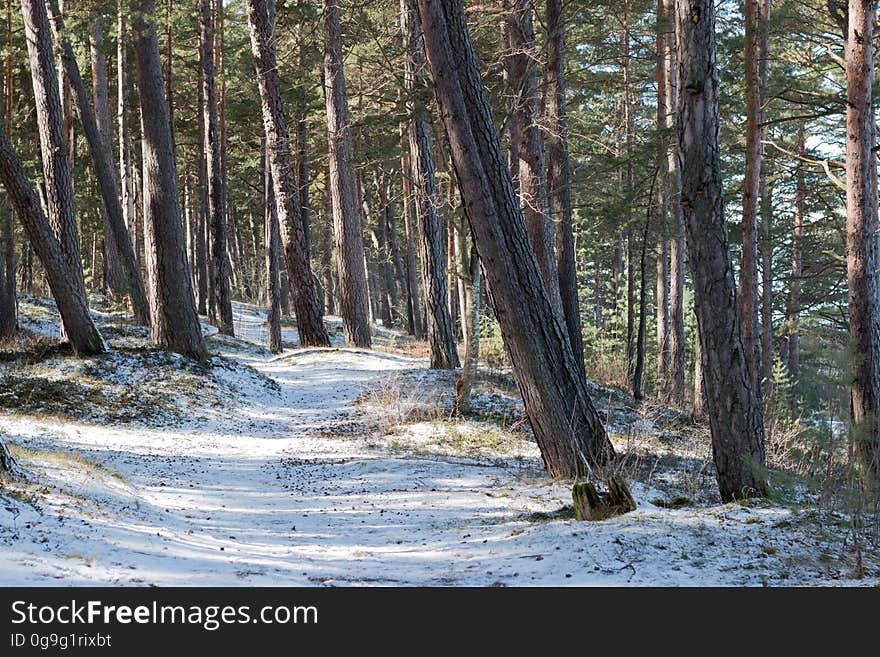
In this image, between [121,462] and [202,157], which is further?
[202,157]

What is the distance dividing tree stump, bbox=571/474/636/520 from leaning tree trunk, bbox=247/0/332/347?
11.2 metres

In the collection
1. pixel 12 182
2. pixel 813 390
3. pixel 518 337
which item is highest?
pixel 12 182

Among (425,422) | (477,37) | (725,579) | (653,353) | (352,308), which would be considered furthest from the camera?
(653,353)

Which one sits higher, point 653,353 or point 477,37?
point 477,37

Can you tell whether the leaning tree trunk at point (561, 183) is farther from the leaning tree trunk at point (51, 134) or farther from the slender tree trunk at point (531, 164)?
the leaning tree trunk at point (51, 134)

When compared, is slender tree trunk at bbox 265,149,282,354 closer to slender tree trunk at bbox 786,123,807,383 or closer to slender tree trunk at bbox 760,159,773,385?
slender tree trunk at bbox 760,159,773,385

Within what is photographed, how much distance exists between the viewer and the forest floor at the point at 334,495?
4.11 m

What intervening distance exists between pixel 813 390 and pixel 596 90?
1402 centimetres

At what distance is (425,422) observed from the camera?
9656mm

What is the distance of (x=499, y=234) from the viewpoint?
21.3ft

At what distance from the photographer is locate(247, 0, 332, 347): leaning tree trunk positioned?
1452 cm

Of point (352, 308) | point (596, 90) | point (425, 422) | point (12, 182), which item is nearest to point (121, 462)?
point (425, 422)

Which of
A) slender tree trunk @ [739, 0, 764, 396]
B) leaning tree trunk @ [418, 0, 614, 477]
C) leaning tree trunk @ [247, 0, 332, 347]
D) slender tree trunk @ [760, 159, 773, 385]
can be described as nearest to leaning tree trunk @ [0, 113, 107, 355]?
leaning tree trunk @ [247, 0, 332, 347]

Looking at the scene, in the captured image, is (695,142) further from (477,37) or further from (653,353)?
Result: (653,353)
